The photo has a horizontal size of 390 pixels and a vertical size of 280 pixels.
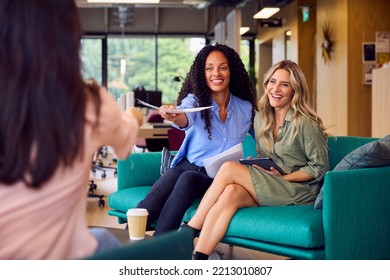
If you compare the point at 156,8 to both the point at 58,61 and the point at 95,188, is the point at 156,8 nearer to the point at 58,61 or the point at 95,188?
the point at 95,188

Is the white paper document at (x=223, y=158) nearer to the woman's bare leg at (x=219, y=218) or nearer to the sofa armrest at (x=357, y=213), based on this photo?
the woman's bare leg at (x=219, y=218)

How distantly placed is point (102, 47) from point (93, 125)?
1825 cm

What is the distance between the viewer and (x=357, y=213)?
136 inches

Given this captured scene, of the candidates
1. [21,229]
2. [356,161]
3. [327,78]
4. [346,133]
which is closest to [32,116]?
[21,229]

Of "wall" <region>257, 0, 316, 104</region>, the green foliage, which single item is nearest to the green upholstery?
"wall" <region>257, 0, 316, 104</region>

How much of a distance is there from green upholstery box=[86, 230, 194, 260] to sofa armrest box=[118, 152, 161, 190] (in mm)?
3281

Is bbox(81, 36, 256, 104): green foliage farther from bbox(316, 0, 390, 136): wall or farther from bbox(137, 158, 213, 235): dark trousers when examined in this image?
bbox(137, 158, 213, 235): dark trousers

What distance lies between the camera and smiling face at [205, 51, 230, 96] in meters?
4.31

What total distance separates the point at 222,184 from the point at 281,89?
648mm

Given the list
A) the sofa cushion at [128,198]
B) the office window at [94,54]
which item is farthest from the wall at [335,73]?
the office window at [94,54]

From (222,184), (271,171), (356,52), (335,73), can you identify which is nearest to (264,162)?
(271,171)

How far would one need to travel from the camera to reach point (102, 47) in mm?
19422

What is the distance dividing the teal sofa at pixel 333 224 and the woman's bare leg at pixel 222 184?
0.15 meters

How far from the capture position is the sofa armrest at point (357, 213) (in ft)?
11.0
